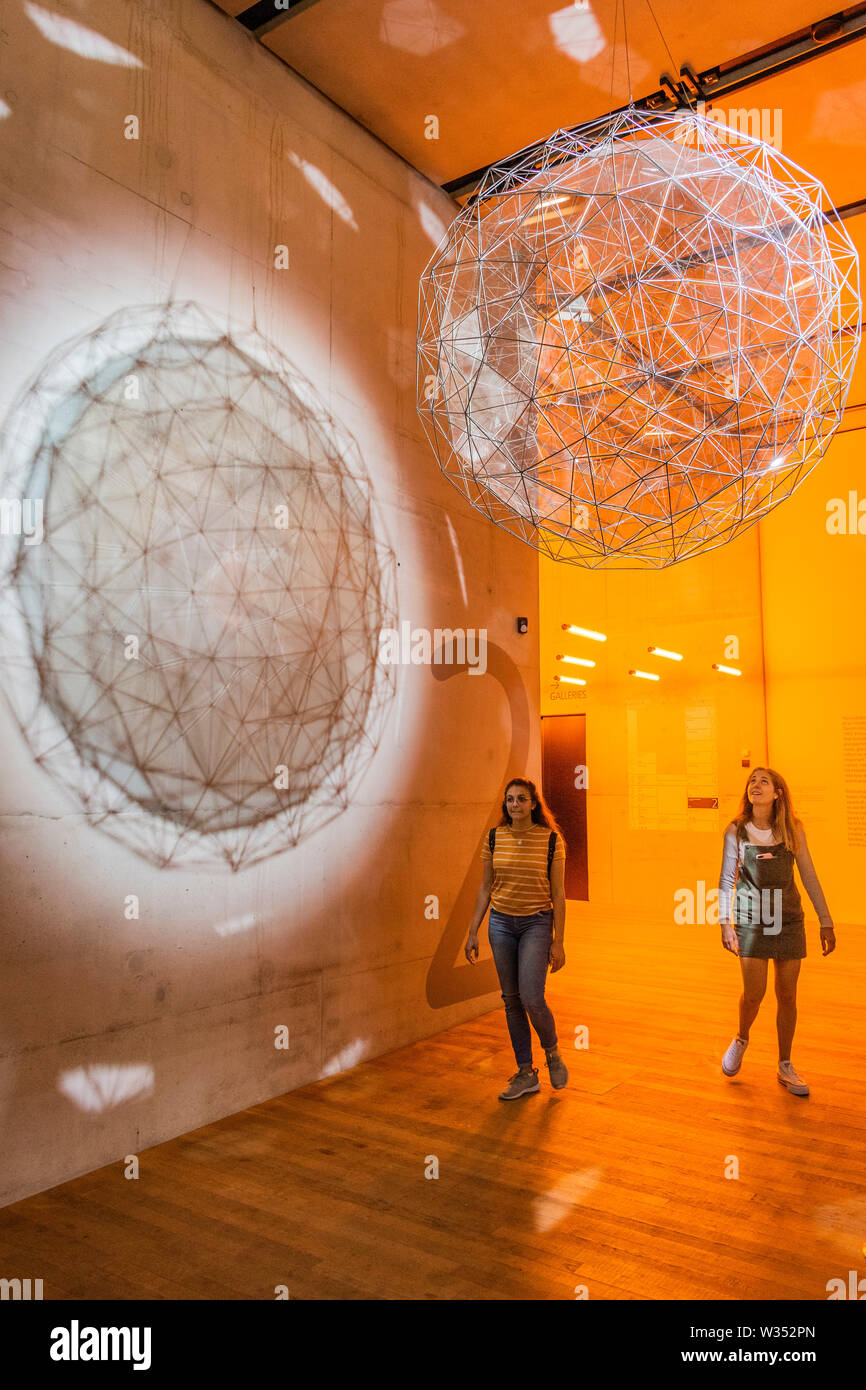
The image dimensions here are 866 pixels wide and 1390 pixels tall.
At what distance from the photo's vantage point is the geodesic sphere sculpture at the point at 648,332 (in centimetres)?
250

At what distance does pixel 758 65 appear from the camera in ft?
16.3

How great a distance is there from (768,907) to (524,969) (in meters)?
1.25

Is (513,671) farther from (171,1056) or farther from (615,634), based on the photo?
(615,634)

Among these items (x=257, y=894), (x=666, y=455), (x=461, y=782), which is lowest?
(x=257, y=894)

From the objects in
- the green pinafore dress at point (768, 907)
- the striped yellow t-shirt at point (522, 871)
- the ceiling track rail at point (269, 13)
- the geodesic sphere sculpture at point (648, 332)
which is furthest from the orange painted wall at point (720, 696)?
the geodesic sphere sculpture at point (648, 332)

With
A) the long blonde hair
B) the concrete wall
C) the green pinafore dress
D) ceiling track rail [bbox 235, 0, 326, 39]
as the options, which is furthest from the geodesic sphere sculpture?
ceiling track rail [bbox 235, 0, 326, 39]

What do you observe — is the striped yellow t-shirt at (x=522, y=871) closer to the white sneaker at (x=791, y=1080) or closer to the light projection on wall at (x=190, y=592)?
the light projection on wall at (x=190, y=592)

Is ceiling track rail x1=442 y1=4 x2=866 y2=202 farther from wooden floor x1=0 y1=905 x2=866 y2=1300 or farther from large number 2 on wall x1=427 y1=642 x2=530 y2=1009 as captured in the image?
wooden floor x1=0 y1=905 x2=866 y2=1300

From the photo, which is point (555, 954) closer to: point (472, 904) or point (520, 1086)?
point (520, 1086)

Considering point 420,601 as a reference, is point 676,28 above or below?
above
